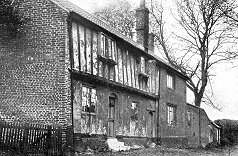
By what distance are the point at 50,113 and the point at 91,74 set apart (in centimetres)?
310

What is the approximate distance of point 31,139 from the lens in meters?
14.4

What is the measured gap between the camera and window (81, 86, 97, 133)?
17.1 metres

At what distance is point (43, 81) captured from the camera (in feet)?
52.2

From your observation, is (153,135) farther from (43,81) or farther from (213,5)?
(213,5)

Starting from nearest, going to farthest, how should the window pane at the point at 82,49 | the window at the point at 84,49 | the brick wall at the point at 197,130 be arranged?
1. the window at the point at 84,49
2. the window pane at the point at 82,49
3. the brick wall at the point at 197,130

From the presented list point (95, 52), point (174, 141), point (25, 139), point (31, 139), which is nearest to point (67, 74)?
point (95, 52)

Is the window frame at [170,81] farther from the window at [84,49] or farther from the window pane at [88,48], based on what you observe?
the window pane at [88,48]

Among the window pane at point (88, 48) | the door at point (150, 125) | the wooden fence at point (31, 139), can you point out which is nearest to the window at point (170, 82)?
the door at point (150, 125)

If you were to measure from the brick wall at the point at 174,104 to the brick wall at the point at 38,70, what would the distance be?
12.5 meters

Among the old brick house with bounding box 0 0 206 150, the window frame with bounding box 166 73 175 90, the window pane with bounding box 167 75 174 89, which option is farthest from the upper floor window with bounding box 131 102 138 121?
the window pane with bounding box 167 75 174 89

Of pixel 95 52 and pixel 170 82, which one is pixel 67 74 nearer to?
pixel 95 52

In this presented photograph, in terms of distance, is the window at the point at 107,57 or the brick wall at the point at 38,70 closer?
the brick wall at the point at 38,70

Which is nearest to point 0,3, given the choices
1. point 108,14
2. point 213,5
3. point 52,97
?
point 52,97

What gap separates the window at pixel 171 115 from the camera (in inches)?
1147
